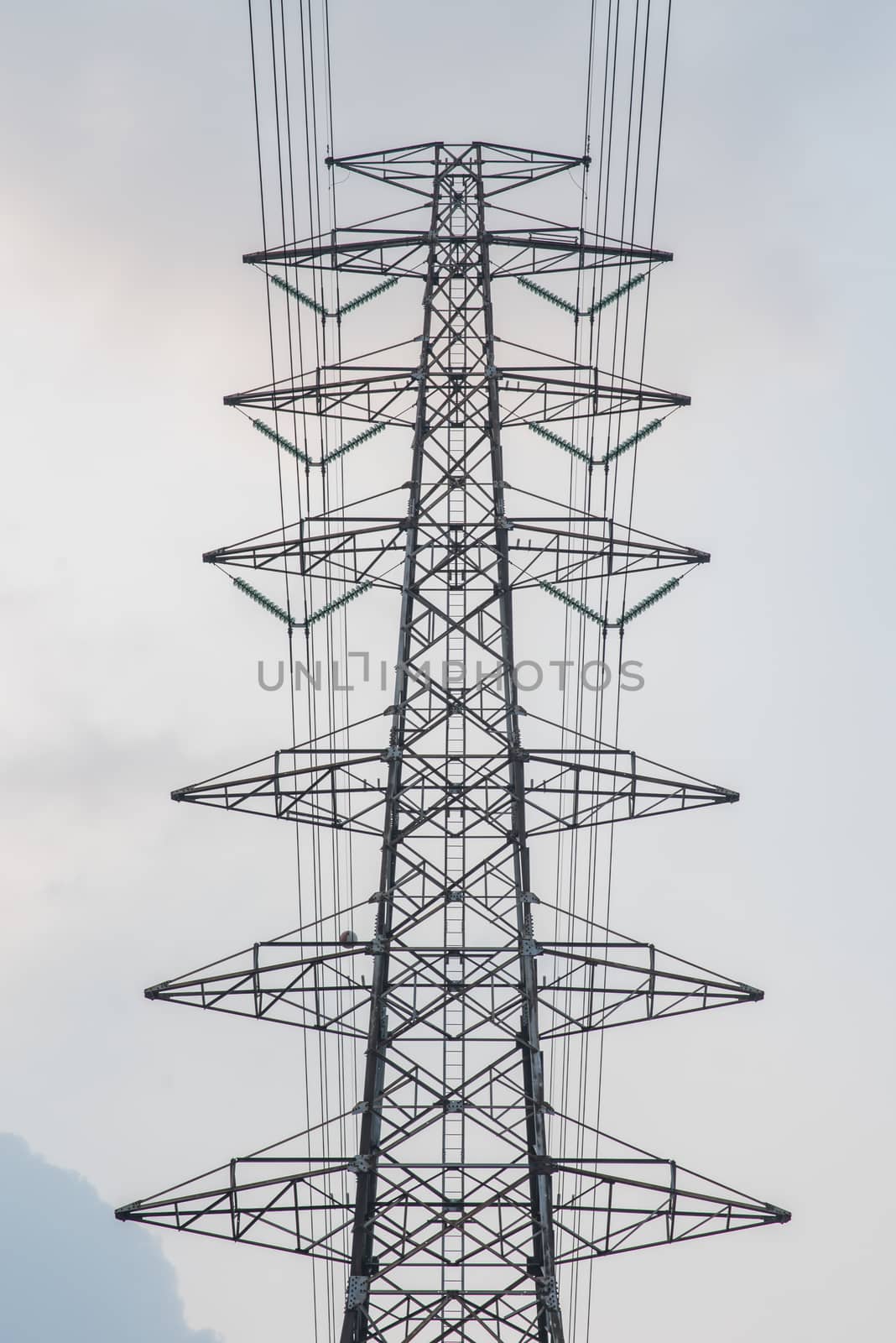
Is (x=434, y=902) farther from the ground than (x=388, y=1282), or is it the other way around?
(x=434, y=902)

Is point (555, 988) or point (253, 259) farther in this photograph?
Result: point (253, 259)

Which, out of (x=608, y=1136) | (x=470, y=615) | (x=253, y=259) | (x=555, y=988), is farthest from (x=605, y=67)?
(x=608, y=1136)

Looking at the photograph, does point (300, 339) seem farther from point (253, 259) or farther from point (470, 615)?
point (470, 615)

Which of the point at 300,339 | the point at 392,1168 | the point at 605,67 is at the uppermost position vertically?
the point at 605,67

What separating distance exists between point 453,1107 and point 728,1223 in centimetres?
427

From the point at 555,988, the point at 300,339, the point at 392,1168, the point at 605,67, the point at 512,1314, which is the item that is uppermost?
the point at 605,67

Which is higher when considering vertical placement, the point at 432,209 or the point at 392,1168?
the point at 432,209

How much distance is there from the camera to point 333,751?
3675cm

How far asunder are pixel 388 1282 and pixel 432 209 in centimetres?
1885

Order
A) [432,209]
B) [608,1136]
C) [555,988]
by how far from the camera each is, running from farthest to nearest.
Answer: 1. [432,209]
2. [555,988]
3. [608,1136]

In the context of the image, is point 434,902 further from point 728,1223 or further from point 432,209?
point 432,209

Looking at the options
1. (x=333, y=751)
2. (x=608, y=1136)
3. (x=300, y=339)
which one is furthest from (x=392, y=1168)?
(x=300, y=339)

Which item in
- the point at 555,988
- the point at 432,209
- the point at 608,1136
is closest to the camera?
the point at 608,1136

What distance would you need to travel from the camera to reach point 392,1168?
34156 millimetres
